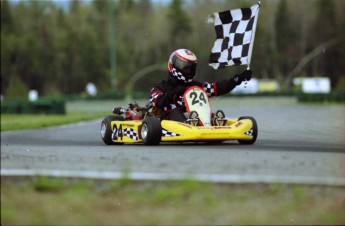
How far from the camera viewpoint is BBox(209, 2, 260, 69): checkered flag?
25.2 feet

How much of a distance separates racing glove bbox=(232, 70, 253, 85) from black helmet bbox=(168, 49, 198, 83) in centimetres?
48

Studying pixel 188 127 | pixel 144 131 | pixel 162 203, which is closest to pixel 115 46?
pixel 144 131

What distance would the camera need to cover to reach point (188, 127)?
26.2 feet

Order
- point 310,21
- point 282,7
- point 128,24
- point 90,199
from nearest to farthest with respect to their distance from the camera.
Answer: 1. point 90,199
2. point 128,24
3. point 282,7
4. point 310,21

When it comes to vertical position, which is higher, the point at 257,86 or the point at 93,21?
the point at 93,21

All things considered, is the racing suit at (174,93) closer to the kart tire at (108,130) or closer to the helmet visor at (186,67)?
the helmet visor at (186,67)

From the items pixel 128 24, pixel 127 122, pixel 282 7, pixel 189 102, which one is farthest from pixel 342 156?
pixel 282 7

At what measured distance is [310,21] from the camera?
53000 millimetres

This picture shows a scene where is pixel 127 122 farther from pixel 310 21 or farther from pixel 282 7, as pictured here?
pixel 310 21

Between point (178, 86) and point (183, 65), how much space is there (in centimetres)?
25

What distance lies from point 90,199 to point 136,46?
137 feet

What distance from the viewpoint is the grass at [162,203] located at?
364 centimetres

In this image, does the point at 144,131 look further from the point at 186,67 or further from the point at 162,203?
the point at 162,203

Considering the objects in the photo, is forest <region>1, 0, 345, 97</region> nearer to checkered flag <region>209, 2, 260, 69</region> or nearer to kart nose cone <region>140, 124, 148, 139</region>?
kart nose cone <region>140, 124, 148, 139</region>
